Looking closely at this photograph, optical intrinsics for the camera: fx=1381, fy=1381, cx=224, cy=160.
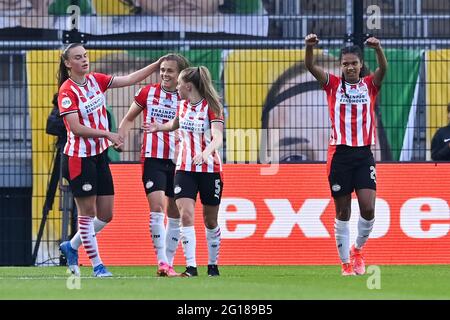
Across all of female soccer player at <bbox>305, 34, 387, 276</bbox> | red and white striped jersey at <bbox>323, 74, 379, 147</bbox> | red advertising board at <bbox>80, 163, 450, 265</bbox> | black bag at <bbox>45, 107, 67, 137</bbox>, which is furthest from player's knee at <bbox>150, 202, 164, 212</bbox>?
black bag at <bbox>45, 107, 67, 137</bbox>

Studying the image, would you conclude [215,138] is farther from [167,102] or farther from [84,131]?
[84,131]

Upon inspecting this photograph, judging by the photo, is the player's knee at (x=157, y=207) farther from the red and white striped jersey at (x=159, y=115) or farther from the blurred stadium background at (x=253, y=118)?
the blurred stadium background at (x=253, y=118)

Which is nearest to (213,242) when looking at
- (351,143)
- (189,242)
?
(189,242)

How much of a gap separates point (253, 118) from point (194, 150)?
446cm

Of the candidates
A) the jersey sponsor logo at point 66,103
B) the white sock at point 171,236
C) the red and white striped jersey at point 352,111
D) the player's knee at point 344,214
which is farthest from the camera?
the white sock at point 171,236

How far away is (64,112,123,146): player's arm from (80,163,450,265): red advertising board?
12.7 feet

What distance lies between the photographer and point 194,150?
41.7 ft

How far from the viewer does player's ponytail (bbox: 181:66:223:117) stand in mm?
12750

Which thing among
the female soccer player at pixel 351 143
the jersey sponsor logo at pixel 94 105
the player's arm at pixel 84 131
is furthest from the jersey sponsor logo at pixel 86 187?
the female soccer player at pixel 351 143

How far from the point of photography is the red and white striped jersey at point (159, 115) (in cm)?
1330

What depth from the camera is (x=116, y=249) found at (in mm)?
16188

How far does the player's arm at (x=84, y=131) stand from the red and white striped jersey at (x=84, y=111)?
0.20ft

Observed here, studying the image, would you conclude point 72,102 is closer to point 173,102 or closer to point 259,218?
point 173,102
